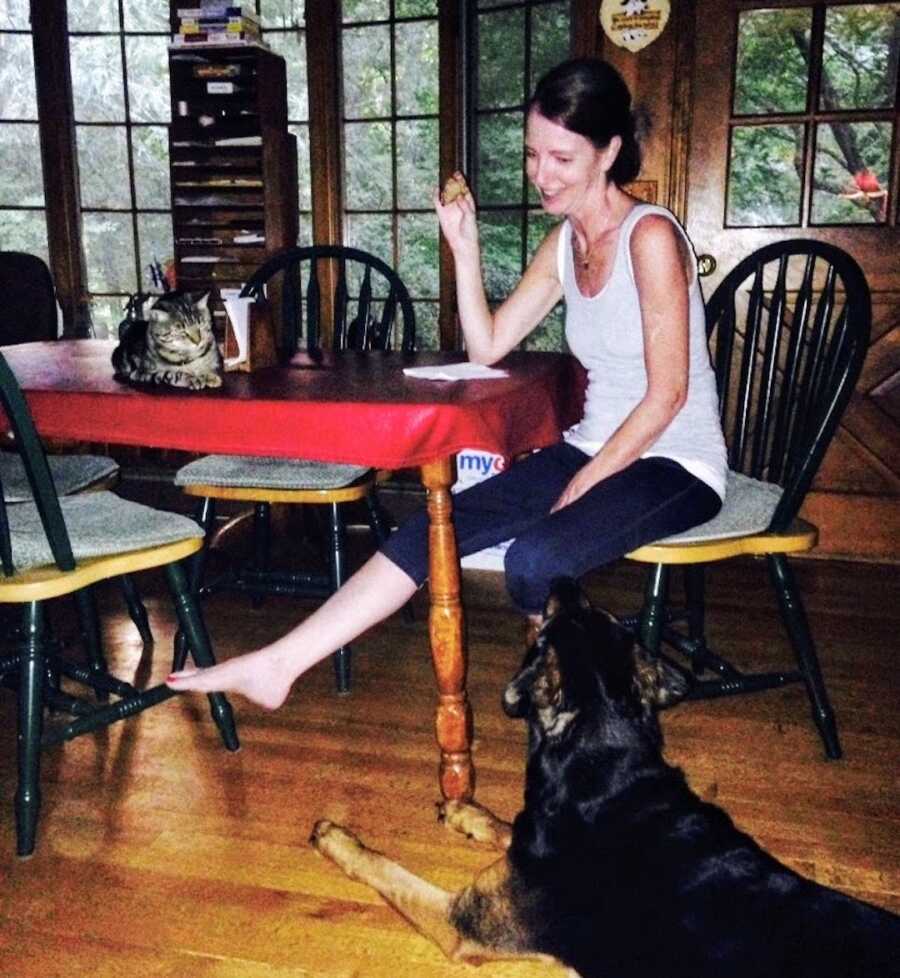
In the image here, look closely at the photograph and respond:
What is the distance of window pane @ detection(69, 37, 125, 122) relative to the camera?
421 cm

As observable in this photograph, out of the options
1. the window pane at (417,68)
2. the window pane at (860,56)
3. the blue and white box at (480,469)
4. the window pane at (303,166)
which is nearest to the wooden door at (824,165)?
the window pane at (860,56)

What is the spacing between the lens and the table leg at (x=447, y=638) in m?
1.54

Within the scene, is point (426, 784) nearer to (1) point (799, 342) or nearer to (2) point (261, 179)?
(1) point (799, 342)

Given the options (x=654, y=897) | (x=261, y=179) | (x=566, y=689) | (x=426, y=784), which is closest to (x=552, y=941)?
(x=654, y=897)

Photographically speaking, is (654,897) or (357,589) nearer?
(654,897)

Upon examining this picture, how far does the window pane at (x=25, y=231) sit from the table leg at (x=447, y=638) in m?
3.53

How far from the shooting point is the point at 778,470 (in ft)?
6.64

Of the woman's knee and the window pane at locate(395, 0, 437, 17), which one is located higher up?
the window pane at locate(395, 0, 437, 17)

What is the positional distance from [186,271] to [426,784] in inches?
112

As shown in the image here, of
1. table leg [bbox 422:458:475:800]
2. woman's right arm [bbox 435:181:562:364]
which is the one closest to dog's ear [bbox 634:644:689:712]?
table leg [bbox 422:458:475:800]

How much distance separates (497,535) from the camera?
1741 millimetres

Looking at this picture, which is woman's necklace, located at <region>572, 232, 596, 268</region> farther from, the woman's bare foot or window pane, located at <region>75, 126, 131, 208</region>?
window pane, located at <region>75, 126, 131, 208</region>

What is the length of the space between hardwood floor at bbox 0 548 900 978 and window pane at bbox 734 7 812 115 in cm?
180

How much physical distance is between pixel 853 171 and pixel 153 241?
3.02 meters
